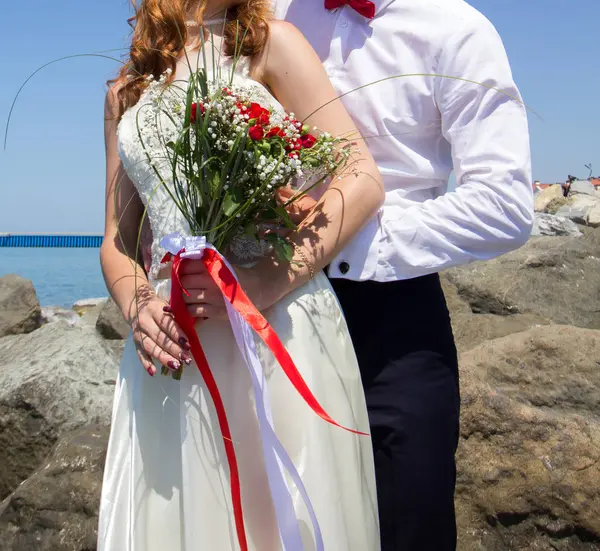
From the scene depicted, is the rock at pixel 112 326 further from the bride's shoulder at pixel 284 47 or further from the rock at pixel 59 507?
the bride's shoulder at pixel 284 47

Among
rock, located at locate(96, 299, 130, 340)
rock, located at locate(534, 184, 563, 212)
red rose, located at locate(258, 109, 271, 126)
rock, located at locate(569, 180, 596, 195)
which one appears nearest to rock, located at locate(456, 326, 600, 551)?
red rose, located at locate(258, 109, 271, 126)

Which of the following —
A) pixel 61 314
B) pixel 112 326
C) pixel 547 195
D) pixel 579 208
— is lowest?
pixel 547 195

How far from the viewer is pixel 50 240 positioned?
36562 millimetres

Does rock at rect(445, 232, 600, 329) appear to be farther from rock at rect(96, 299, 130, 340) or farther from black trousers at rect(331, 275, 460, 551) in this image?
black trousers at rect(331, 275, 460, 551)

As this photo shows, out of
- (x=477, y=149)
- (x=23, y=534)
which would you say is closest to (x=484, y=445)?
(x=477, y=149)

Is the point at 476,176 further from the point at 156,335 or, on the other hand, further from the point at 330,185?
the point at 156,335

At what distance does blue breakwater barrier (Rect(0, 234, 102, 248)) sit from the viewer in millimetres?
35656

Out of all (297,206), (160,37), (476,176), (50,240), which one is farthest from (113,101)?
(50,240)

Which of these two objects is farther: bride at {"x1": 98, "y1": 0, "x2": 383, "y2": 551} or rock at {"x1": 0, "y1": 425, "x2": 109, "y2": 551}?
rock at {"x1": 0, "y1": 425, "x2": 109, "y2": 551}

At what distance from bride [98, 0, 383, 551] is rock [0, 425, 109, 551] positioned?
1681mm

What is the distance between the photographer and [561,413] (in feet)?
12.2

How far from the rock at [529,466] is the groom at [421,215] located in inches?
54.5

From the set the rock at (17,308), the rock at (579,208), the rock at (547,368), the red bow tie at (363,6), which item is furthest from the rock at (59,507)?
the rock at (579,208)

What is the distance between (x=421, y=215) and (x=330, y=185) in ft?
0.86
